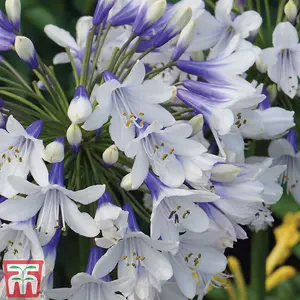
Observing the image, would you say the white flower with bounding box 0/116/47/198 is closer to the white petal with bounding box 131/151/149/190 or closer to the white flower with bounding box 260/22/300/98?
the white petal with bounding box 131/151/149/190

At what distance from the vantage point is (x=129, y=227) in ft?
5.75

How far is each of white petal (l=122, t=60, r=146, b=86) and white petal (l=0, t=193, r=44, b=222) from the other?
359 mm

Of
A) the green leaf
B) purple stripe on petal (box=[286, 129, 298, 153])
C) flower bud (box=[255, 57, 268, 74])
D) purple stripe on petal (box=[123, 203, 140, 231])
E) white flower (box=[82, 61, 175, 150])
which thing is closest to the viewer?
white flower (box=[82, 61, 175, 150])

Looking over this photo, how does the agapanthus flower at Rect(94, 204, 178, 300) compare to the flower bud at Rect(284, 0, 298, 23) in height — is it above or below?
below

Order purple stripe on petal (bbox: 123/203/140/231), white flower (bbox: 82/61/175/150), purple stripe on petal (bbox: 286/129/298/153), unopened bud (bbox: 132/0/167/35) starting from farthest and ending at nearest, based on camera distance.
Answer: purple stripe on petal (bbox: 286/129/298/153)
unopened bud (bbox: 132/0/167/35)
purple stripe on petal (bbox: 123/203/140/231)
white flower (bbox: 82/61/175/150)

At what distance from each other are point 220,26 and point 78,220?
987mm

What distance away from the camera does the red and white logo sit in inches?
67.5

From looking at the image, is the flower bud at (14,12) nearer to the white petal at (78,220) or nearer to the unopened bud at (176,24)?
the unopened bud at (176,24)

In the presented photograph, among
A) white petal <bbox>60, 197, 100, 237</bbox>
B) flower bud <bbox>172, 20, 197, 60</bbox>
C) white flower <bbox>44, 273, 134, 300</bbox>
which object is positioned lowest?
white flower <bbox>44, 273, 134, 300</bbox>

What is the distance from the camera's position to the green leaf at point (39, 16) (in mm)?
2781

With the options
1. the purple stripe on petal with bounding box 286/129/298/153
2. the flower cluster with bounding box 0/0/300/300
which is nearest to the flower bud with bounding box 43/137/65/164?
the flower cluster with bounding box 0/0/300/300

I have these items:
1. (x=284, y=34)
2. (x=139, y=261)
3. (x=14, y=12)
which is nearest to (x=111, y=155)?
(x=139, y=261)

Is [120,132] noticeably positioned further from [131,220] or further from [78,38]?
[78,38]

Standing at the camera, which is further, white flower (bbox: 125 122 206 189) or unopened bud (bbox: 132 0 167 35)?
unopened bud (bbox: 132 0 167 35)
